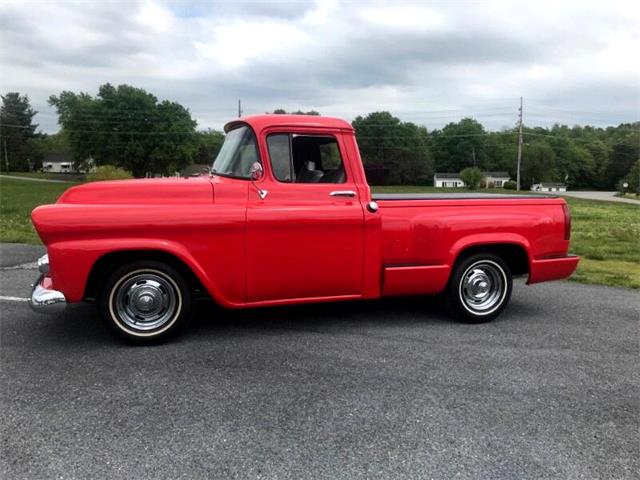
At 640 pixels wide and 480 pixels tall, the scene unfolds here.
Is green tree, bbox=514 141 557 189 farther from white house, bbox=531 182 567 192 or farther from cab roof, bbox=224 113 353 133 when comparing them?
cab roof, bbox=224 113 353 133

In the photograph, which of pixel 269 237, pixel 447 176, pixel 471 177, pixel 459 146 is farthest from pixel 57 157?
pixel 269 237

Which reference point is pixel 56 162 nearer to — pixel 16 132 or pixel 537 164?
pixel 16 132

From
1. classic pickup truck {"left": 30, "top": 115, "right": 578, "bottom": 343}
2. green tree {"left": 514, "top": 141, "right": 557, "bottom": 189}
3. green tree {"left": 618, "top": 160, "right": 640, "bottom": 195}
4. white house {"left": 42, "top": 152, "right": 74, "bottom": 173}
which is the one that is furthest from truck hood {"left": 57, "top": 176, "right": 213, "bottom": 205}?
white house {"left": 42, "top": 152, "right": 74, "bottom": 173}

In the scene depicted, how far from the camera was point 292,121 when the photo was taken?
15.4 ft

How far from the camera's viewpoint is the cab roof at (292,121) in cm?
463

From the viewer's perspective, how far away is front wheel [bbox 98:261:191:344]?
4258 mm

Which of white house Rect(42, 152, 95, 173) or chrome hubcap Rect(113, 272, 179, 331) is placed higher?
white house Rect(42, 152, 95, 173)

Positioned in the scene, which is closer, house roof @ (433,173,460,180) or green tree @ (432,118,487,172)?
house roof @ (433,173,460,180)

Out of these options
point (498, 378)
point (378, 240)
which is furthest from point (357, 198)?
point (498, 378)

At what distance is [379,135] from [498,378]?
90.5 metres

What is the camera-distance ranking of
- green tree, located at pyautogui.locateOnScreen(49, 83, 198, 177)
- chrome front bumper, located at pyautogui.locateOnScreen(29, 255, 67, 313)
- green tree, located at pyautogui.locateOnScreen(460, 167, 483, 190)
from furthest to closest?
green tree, located at pyautogui.locateOnScreen(49, 83, 198, 177), green tree, located at pyautogui.locateOnScreen(460, 167, 483, 190), chrome front bumper, located at pyautogui.locateOnScreen(29, 255, 67, 313)

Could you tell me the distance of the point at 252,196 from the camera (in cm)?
446

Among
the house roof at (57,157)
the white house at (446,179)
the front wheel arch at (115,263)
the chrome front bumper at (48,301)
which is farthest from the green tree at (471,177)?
the house roof at (57,157)

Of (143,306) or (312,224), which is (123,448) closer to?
(143,306)
